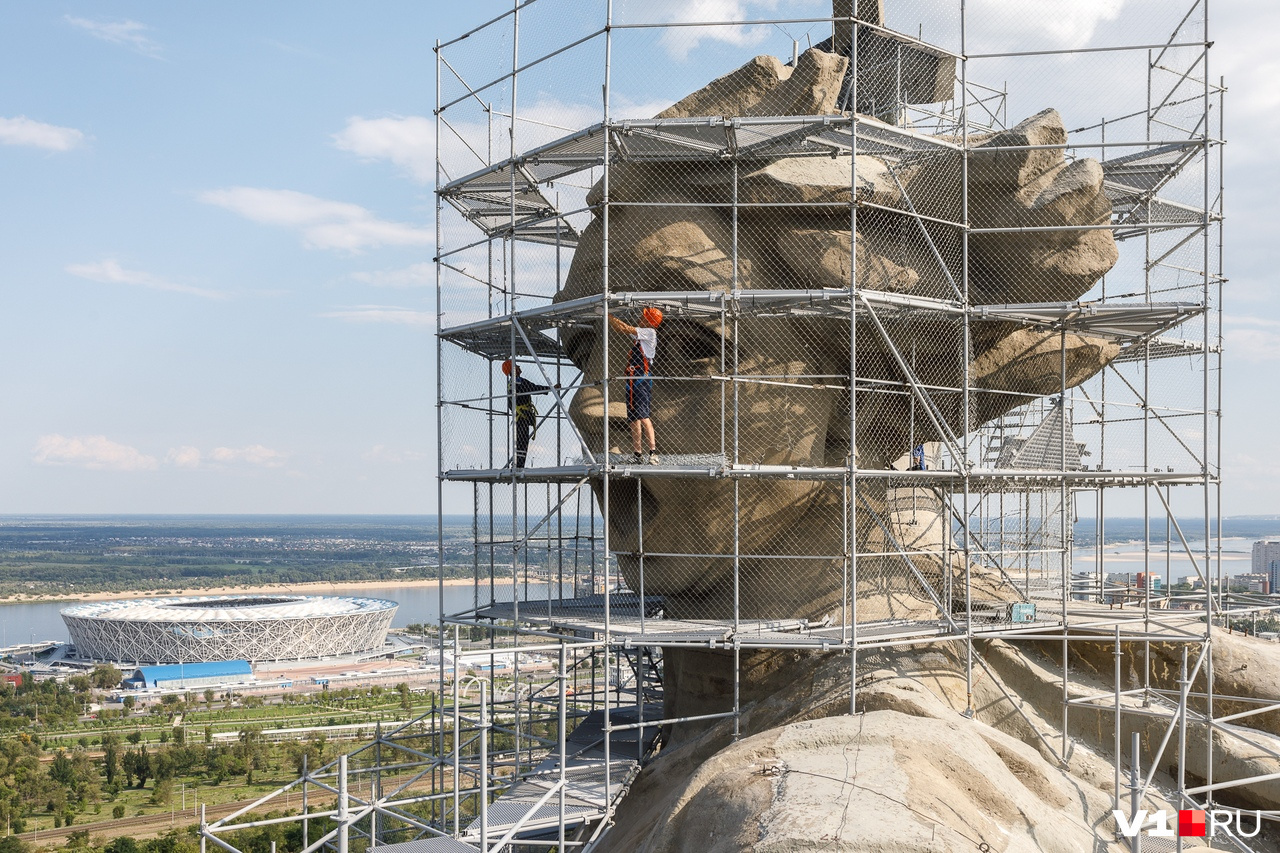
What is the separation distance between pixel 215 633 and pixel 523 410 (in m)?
93.5

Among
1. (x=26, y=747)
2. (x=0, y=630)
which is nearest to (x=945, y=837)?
(x=26, y=747)

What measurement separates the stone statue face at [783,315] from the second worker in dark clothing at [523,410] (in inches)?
→ 55.8

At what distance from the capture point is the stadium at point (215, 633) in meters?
104

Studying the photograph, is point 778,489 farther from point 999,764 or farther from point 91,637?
point 91,637

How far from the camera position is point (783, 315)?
58.1 ft

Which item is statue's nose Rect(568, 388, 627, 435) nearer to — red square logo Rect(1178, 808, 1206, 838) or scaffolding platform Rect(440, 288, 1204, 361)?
scaffolding platform Rect(440, 288, 1204, 361)

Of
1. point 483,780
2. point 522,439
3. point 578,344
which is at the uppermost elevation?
point 578,344

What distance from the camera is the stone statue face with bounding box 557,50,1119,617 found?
60.0 ft

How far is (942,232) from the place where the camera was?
19.6 meters

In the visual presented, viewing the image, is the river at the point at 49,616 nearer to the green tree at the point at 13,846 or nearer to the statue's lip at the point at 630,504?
the green tree at the point at 13,846

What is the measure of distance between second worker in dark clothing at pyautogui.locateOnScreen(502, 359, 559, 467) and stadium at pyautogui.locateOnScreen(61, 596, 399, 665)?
90605 millimetres

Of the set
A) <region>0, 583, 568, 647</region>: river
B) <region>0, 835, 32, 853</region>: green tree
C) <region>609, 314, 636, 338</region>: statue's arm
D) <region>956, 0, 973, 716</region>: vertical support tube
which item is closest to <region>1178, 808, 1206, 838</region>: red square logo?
<region>956, 0, 973, 716</region>: vertical support tube

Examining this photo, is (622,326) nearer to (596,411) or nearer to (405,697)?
(596,411)

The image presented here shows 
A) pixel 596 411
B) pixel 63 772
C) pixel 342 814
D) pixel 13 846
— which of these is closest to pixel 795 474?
pixel 596 411
